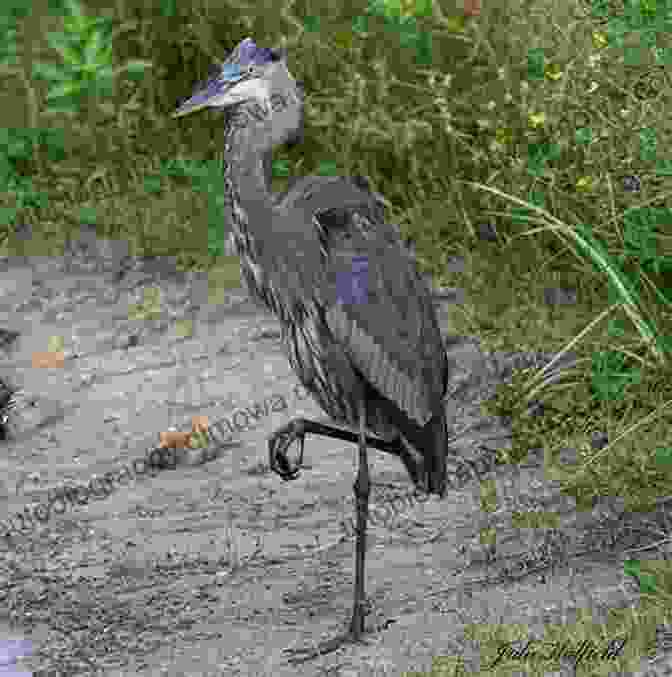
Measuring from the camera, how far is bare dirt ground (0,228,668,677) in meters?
4.42

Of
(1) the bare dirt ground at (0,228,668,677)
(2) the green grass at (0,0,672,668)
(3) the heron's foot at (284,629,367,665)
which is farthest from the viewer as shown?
(2) the green grass at (0,0,672,668)

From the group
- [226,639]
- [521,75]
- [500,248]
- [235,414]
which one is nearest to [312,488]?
[235,414]

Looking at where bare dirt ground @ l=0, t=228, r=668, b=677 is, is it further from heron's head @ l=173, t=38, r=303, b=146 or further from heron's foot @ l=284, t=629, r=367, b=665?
heron's head @ l=173, t=38, r=303, b=146

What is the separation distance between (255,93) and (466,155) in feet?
7.71

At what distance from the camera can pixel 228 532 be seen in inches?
204

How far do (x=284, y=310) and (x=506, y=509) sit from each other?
1083 mm

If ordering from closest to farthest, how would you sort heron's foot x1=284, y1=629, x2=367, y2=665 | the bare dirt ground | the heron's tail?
heron's foot x1=284, y1=629, x2=367, y2=665 → the bare dirt ground → the heron's tail

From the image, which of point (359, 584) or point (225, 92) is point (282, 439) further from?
point (225, 92)

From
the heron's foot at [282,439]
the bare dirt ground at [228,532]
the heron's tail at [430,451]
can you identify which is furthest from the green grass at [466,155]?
the heron's foot at [282,439]

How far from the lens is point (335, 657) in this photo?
4.29m

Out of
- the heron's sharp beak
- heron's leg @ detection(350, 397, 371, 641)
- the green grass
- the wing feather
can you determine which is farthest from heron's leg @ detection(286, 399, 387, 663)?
the heron's sharp beak

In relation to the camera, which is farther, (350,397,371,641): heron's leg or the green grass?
the green grass

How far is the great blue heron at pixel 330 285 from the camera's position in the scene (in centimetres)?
438

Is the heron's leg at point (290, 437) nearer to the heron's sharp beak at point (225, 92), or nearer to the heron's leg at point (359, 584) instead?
the heron's leg at point (359, 584)
